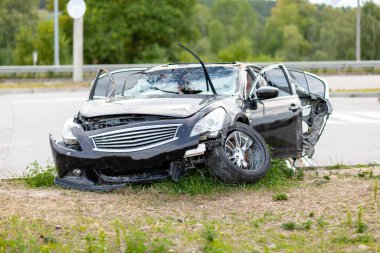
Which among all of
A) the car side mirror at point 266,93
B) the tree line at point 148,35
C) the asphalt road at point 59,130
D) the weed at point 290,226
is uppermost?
the car side mirror at point 266,93

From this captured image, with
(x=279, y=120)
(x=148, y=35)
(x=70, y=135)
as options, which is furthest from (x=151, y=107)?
(x=148, y=35)

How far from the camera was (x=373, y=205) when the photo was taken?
840 cm

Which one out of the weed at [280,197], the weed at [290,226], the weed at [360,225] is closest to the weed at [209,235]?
the weed at [290,226]

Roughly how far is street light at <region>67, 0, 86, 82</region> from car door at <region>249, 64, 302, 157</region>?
81.3ft

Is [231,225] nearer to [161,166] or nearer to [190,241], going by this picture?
[190,241]

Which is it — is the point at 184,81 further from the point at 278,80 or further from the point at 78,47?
the point at 78,47

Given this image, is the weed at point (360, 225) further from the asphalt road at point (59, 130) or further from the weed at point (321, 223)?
the asphalt road at point (59, 130)

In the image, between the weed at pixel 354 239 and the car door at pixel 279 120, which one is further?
the car door at pixel 279 120

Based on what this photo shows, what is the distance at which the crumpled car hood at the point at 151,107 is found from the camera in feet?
30.9

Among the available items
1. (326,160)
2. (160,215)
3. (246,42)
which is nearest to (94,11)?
(246,42)

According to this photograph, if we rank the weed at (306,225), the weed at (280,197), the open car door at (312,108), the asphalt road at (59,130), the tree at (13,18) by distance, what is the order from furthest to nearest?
1. the tree at (13,18)
2. the asphalt road at (59,130)
3. the open car door at (312,108)
4. the weed at (280,197)
5. the weed at (306,225)

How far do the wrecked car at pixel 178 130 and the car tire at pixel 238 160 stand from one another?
1 cm

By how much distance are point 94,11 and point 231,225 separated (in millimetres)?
60376

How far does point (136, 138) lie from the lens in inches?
364
